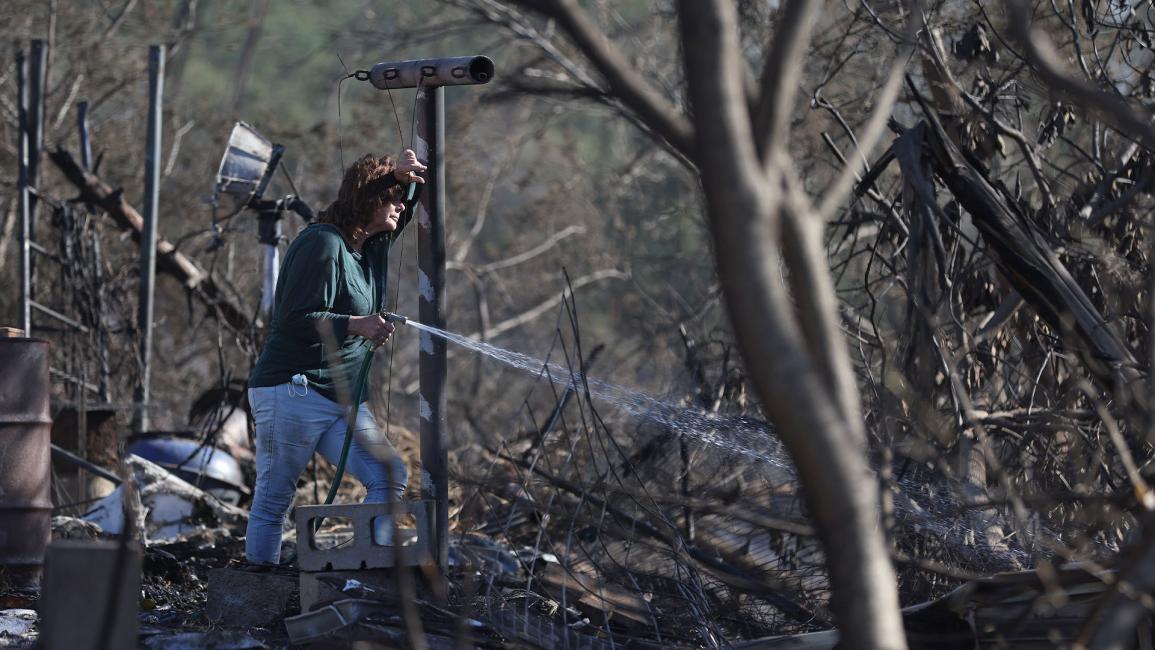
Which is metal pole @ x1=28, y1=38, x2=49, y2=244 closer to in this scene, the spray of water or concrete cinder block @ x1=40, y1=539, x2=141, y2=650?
the spray of water

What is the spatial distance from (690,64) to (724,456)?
4188mm

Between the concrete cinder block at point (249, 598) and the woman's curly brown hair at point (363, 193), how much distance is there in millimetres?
1372

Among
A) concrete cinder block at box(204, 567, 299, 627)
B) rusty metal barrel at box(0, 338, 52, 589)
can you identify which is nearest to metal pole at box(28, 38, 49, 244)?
rusty metal barrel at box(0, 338, 52, 589)

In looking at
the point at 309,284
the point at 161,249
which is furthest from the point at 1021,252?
the point at 161,249

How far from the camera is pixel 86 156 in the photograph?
1024 centimetres

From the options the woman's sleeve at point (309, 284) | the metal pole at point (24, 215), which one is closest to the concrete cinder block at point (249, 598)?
the woman's sleeve at point (309, 284)

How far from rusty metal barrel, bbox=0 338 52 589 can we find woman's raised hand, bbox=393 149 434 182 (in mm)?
2027

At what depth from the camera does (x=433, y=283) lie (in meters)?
5.11

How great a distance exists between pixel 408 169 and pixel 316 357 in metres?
0.81

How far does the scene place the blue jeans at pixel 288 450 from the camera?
4.93 m

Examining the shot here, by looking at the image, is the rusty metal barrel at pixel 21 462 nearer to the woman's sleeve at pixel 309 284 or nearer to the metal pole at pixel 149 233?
the woman's sleeve at pixel 309 284

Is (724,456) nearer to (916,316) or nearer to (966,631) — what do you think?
(916,316)

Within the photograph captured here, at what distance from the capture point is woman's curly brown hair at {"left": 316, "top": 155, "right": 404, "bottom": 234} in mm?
4980

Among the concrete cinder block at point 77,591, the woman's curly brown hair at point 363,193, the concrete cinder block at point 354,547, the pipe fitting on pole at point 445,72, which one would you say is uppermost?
the pipe fitting on pole at point 445,72
